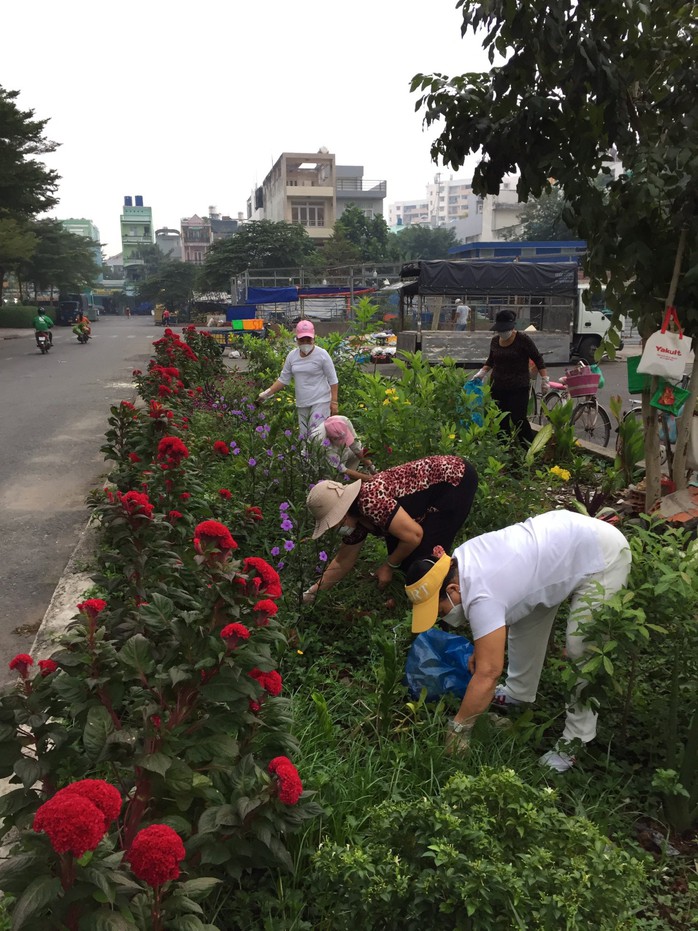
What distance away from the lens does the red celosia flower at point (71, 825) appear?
3.81 ft

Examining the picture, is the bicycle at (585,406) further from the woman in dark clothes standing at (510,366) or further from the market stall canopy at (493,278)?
the market stall canopy at (493,278)

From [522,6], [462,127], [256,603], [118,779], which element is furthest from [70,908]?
[462,127]

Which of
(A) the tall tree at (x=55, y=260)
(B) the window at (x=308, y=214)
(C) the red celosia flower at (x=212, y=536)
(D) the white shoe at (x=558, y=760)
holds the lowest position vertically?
(D) the white shoe at (x=558, y=760)

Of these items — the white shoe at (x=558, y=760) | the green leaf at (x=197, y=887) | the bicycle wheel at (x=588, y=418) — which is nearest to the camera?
the green leaf at (x=197, y=887)

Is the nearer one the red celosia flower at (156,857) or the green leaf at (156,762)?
the red celosia flower at (156,857)

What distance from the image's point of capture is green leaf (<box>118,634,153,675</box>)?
5.88 feet

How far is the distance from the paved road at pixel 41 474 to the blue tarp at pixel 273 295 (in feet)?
38.3

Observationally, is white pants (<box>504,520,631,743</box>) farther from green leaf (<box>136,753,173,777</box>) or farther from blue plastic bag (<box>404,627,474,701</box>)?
green leaf (<box>136,753,173,777</box>)

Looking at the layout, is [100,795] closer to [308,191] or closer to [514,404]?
[514,404]

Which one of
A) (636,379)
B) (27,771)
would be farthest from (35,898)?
(636,379)

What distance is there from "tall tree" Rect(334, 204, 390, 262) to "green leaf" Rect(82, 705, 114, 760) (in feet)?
186

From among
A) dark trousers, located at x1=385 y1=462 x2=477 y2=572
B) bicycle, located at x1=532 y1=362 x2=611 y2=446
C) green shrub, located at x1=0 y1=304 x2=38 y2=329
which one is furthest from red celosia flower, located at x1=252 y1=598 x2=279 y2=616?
green shrub, located at x1=0 y1=304 x2=38 y2=329

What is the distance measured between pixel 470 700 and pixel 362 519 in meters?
1.23

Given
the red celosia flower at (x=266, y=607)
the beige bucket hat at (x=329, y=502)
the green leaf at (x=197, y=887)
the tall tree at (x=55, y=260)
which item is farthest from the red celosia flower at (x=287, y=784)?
the tall tree at (x=55, y=260)
